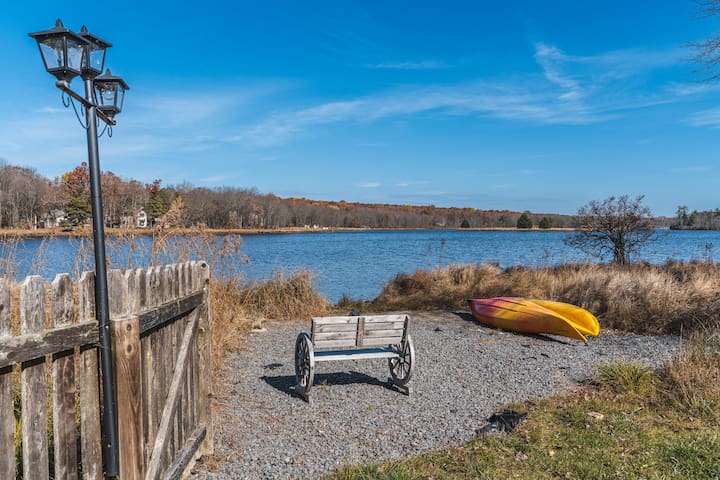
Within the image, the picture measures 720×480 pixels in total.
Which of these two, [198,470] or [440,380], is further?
[440,380]

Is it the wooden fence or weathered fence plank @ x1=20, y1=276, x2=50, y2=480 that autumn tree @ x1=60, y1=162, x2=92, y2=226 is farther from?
weathered fence plank @ x1=20, y1=276, x2=50, y2=480

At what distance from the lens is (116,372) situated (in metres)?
2.79

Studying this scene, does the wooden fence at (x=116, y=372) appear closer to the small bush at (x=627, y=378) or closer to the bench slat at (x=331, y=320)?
the bench slat at (x=331, y=320)

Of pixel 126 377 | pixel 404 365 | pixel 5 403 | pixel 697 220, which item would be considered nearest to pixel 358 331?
pixel 404 365

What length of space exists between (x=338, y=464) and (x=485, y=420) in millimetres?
1788

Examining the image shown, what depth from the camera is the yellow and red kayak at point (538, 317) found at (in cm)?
905

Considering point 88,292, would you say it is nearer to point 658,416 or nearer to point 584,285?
point 658,416

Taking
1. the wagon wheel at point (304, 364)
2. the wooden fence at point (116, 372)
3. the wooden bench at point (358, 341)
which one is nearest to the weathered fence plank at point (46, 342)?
the wooden fence at point (116, 372)

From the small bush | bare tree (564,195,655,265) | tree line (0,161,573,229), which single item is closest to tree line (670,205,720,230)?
tree line (0,161,573,229)

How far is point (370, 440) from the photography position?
4801 mm

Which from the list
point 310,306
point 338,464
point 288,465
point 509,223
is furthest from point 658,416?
point 509,223

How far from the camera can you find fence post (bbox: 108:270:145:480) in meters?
2.78

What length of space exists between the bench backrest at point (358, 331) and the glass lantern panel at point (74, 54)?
3.70 metres

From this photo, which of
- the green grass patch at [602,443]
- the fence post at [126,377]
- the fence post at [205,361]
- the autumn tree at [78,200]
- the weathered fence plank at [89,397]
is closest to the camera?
the weathered fence plank at [89,397]
